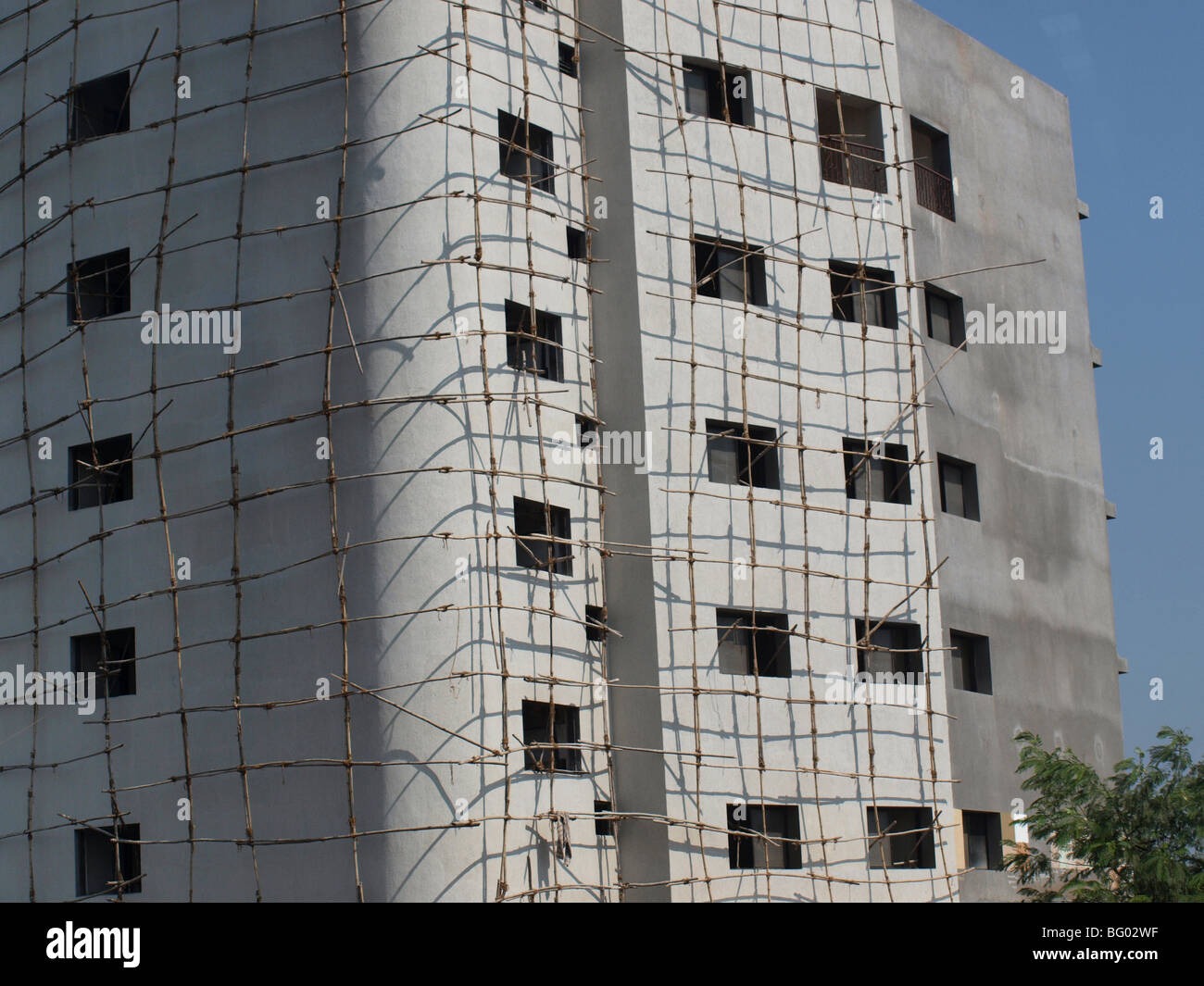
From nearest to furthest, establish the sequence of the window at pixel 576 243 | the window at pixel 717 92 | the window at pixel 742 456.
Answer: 1. the window at pixel 742 456
2. the window at pixel 576 243
3. the window at pixel 717 92

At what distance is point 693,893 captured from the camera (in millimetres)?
20312

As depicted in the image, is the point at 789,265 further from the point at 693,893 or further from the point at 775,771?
the point at 693,893

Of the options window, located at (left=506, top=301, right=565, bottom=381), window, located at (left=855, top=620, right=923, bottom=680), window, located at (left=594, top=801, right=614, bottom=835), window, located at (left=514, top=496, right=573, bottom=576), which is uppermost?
window, located at (left=506, top=301, right=565, bottom=381)

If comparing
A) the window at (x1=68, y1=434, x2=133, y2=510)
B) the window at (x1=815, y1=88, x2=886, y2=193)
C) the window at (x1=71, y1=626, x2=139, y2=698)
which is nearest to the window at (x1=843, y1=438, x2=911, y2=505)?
the window at (x1=815, y1=88, x2=886, y2=193)

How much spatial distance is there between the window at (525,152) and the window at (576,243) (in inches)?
24.3

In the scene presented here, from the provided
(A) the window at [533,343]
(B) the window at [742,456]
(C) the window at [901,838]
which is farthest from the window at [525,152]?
(C) the window at [901,838]

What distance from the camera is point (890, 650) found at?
22719mm

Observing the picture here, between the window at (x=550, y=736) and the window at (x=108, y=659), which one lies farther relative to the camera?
the window at (x=108, y=659)

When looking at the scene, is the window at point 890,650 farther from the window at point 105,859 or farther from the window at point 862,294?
the window at point 105,859

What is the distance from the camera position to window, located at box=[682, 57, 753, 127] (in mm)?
23781

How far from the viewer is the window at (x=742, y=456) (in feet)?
72.9

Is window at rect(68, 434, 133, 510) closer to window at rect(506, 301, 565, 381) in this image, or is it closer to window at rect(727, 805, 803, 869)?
window at rect(506, 301, 565, 381)

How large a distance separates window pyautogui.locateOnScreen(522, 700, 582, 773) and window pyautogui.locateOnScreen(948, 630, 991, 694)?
6.70 m

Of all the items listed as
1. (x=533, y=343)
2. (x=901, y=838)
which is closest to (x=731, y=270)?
(x=533, y=343)
